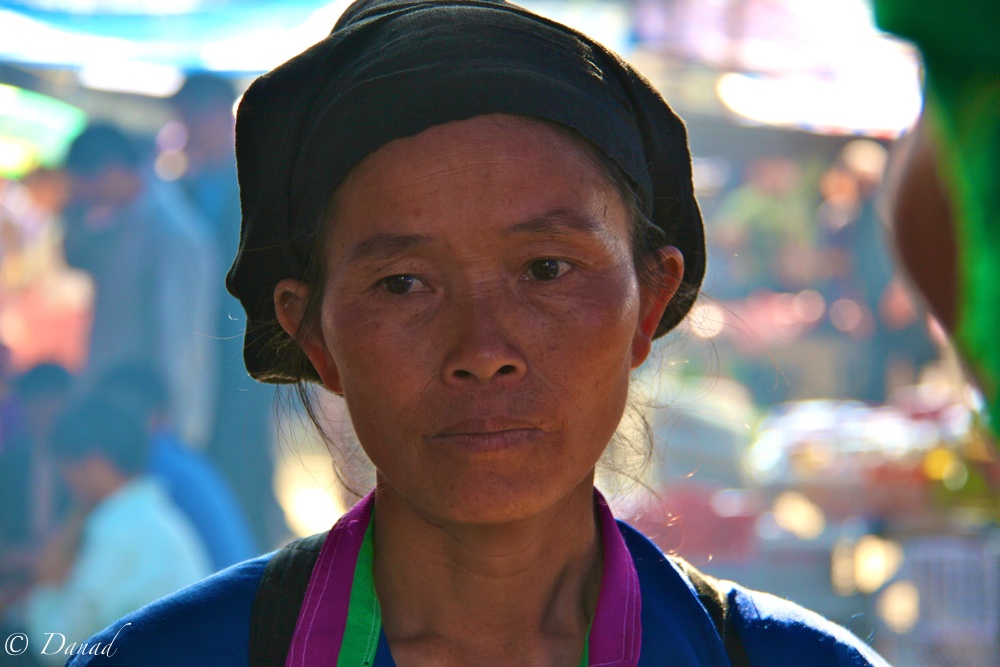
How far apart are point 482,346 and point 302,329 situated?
370mm

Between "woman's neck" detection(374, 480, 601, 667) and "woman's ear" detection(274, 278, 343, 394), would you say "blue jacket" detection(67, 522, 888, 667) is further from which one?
"woman's ear" detection(274, 278, 343, 394)

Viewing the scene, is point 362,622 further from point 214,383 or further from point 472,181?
point 214,383

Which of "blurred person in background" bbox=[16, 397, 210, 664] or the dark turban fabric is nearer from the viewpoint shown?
the dark turban fabric

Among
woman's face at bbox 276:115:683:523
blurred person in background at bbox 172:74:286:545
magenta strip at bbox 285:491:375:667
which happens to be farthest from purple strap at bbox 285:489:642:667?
blurred person in background at bbox 172:74:286:545

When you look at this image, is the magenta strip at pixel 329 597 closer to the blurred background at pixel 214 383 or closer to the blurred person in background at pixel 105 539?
the blurred background at pixel 214 383

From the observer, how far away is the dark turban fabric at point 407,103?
1.41 metres

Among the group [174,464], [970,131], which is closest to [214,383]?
[174,464]

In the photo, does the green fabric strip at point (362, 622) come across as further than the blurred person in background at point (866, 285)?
No

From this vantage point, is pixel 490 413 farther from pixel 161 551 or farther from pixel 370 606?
pixel 161 551

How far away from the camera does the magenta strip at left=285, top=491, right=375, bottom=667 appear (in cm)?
141

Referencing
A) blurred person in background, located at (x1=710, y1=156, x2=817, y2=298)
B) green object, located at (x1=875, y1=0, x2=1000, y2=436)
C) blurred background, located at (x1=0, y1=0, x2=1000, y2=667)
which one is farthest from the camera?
blurred person in background, located at (x1=710, y1=156, x2=817, y2=298)

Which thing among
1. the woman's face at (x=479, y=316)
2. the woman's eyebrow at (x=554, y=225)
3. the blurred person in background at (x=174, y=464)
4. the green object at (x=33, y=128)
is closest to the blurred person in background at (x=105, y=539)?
the blurred person in background at (x=174, y=464)

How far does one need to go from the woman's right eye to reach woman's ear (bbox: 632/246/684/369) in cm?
37

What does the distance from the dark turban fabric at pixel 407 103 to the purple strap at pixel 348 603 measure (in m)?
0.41
